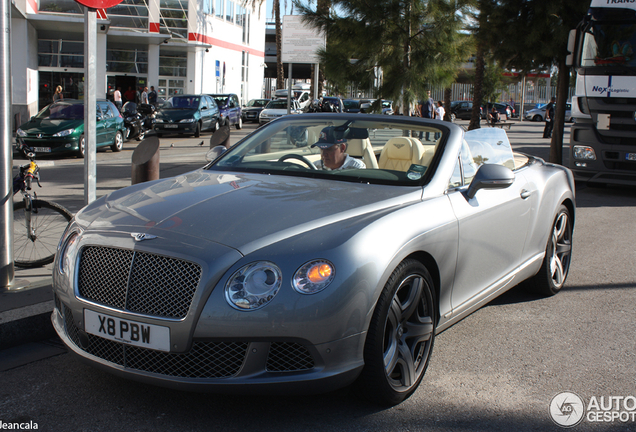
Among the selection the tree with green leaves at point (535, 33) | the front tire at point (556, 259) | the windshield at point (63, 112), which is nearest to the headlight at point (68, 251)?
the front tire at point (556, 259)

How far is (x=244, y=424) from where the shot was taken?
3.03 metres

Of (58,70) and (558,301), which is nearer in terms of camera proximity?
(558,301)

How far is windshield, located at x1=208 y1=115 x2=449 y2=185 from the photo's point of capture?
13.9ft

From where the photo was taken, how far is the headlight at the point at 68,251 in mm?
3229

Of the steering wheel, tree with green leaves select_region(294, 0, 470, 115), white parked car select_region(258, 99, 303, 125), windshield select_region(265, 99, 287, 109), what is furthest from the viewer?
windshield select_region(265, 99, 287, 109)

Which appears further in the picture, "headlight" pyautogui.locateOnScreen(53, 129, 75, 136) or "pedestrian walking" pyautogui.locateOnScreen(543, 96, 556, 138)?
"pedestrian walking" pyautogui.locateOnScreen(543, 96, 556, 138)

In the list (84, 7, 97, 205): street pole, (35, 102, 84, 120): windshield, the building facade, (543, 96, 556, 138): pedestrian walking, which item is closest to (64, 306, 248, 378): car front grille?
(84, 7, 97, 205): street pole

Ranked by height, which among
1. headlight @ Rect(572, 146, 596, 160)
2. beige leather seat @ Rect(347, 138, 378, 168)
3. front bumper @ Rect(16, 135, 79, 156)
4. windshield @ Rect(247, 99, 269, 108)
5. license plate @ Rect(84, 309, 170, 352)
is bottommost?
license plate @ Rect(84, 309, 170, 352)

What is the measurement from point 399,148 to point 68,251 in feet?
7.90

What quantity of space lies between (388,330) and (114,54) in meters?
35.4

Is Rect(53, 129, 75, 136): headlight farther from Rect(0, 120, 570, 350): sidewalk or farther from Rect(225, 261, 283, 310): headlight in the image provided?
Rect(225, 261, 283, 310): headlight

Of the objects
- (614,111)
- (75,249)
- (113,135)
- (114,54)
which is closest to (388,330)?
(75,249)

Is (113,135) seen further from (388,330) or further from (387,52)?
(388,330)

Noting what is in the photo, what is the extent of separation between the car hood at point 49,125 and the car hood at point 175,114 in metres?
8.28
